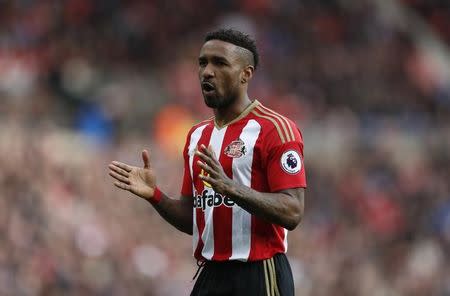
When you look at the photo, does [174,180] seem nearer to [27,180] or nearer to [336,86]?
[27,180]

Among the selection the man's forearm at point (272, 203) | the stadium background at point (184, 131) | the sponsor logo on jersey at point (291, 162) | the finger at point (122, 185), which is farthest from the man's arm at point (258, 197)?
the stadium background at point (184, 131)

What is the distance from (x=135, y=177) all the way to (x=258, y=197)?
92cm

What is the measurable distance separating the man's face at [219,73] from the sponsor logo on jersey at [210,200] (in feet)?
1.60

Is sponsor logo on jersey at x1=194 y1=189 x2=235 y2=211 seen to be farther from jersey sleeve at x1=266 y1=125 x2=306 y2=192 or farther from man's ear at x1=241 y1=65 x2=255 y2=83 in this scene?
man's ear at x1=241 y1=65 x2=255 y2=83

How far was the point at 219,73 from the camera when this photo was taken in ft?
19.6

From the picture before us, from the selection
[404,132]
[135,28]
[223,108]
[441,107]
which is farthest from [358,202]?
[223,108]

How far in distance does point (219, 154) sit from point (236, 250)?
0.53m

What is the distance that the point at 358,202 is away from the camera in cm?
1616

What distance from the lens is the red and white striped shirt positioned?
583 centimetres

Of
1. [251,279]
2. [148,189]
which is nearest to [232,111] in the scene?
[148,189]

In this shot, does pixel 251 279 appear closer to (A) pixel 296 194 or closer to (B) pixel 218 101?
(A) pixel 296 194

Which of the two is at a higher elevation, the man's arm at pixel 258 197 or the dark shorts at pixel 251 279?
the man's arm at pixel 258 197

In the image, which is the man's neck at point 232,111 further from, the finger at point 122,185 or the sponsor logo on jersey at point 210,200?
the finger at point 122,185

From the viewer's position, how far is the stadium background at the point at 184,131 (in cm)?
1235
